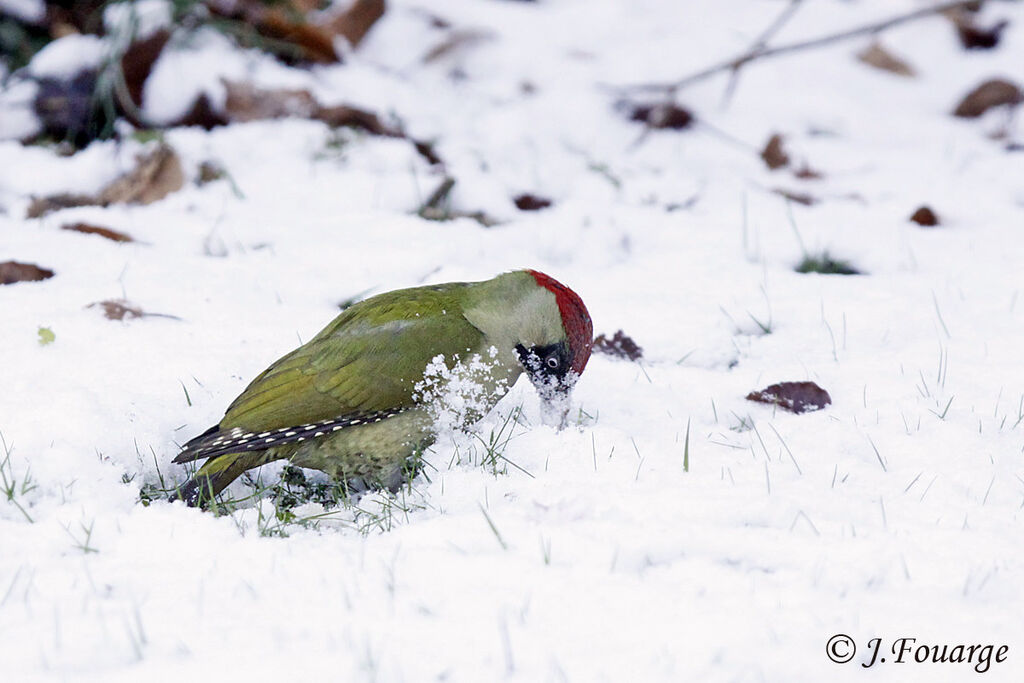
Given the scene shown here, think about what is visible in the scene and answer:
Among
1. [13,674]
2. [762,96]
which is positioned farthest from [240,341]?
[762,96]

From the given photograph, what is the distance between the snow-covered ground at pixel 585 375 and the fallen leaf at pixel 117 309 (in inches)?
2.0

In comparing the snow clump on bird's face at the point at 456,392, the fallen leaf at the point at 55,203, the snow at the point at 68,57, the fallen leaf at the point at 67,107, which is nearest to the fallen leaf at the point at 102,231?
the fallen leaf at the point at 55,203

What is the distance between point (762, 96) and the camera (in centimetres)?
571

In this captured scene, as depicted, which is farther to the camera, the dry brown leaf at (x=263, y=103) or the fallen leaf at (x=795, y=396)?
the dry brown leaf at (x=263, y=103)

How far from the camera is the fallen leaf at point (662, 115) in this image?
532cm

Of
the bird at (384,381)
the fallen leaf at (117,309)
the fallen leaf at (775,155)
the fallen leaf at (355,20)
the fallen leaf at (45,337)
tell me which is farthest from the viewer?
the fallen leaf at (355,20)

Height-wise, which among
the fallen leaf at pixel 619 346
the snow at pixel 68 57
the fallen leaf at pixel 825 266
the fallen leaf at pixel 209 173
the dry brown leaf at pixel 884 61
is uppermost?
the snow at pixel 68 57

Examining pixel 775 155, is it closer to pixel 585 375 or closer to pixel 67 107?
pixel 585 375

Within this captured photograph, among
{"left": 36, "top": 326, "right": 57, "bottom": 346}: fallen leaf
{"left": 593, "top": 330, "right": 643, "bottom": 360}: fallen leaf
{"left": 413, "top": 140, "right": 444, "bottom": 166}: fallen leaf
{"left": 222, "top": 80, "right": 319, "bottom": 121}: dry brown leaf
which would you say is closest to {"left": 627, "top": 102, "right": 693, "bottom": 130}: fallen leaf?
{"left": 413, "top": 140, "right": 444, "bottom": 166}: fallen leaf

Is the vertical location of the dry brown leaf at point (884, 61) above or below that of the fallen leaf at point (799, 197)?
above

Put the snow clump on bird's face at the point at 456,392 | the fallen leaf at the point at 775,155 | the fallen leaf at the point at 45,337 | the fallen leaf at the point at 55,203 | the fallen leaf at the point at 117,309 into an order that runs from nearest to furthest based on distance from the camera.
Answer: the snow clump on bird's face at the point at 456,392 < the fallen leaf at the point at 45,337 < the fallen leaf at the point at 117,309 < the fallen leaf at the point at 55,203 < the fallen leaf at the point at 775,155

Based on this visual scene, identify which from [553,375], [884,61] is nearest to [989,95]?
[884,61]

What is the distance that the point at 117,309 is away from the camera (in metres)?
3.35

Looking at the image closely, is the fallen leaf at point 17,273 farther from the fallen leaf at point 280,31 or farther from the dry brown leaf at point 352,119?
the fallen leaf at point 280,31
